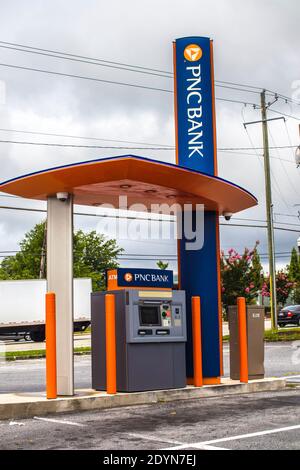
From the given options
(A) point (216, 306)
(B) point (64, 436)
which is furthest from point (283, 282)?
(B) point (64, 436)

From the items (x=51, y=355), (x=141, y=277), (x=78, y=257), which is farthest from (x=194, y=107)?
(x=78, y=257)

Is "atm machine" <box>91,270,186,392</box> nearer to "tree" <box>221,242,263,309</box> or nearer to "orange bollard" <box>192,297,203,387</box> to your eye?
"orange bollard" <box>192,297,203,387</box>

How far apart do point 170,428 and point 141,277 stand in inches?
133

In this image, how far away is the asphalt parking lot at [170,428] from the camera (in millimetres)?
7753

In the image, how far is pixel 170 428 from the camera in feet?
28.8

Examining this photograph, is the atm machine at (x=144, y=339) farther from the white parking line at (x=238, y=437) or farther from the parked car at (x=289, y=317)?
the parked car at (x=289, y=317)

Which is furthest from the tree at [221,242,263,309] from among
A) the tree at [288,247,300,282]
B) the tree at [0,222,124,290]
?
the tree at [288,247,300,282]

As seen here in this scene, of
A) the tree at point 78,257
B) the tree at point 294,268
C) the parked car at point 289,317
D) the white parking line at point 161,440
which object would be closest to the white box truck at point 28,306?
the parked car at point 289,317

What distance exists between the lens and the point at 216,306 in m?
12.8

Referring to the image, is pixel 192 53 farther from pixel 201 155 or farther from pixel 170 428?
pixel 170 428

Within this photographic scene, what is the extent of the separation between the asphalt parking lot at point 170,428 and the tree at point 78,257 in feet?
184
